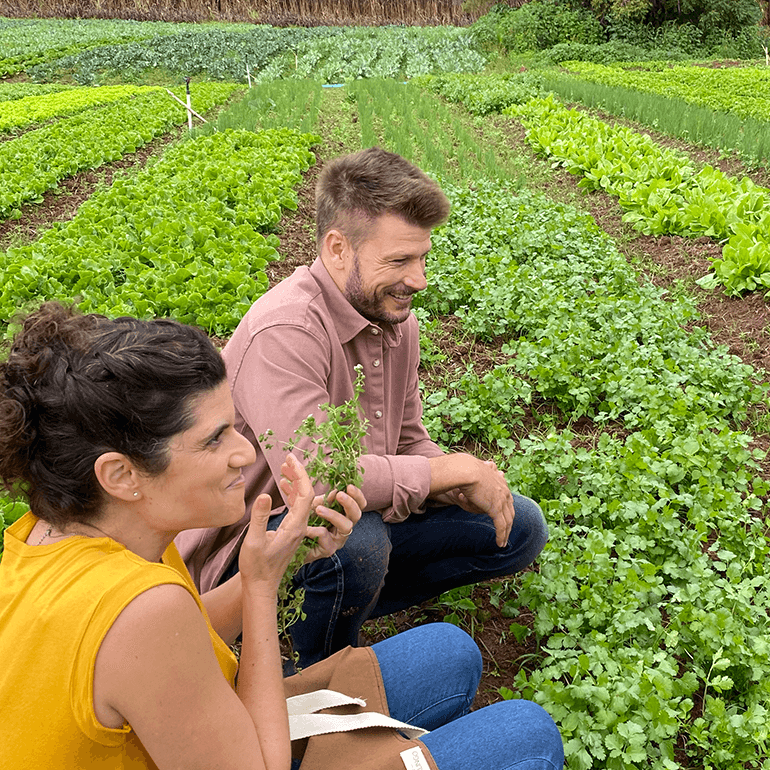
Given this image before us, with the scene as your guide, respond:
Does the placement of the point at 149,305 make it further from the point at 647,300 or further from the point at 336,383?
the point at 647,300

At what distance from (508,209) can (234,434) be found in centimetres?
655

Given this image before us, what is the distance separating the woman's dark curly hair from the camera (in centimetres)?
131

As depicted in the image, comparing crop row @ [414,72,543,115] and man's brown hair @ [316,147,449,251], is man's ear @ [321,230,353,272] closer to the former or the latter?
man's brown hair @ [316,147,449,251]

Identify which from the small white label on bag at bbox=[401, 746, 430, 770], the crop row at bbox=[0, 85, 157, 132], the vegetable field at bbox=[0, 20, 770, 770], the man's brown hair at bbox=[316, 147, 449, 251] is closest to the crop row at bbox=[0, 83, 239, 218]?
the vegetable field at bbox=[0, 20, 770, 770]

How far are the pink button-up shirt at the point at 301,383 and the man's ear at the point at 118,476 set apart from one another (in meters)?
0.73

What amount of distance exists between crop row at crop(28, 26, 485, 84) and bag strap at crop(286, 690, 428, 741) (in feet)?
76.5

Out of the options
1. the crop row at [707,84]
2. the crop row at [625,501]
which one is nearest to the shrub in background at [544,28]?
the crop row at [707,84]

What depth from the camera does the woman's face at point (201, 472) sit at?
55.9 inches

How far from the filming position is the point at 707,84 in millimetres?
17859

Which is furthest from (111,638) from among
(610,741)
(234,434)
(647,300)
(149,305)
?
(647,300)

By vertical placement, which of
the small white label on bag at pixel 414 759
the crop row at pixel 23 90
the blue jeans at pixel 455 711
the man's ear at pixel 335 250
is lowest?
the blue jeans at pixel 455 711

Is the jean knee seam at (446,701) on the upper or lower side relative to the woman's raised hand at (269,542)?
lower

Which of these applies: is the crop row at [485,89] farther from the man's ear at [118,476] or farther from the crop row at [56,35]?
the crop row at [56,35]

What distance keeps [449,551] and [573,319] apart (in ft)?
9.05
